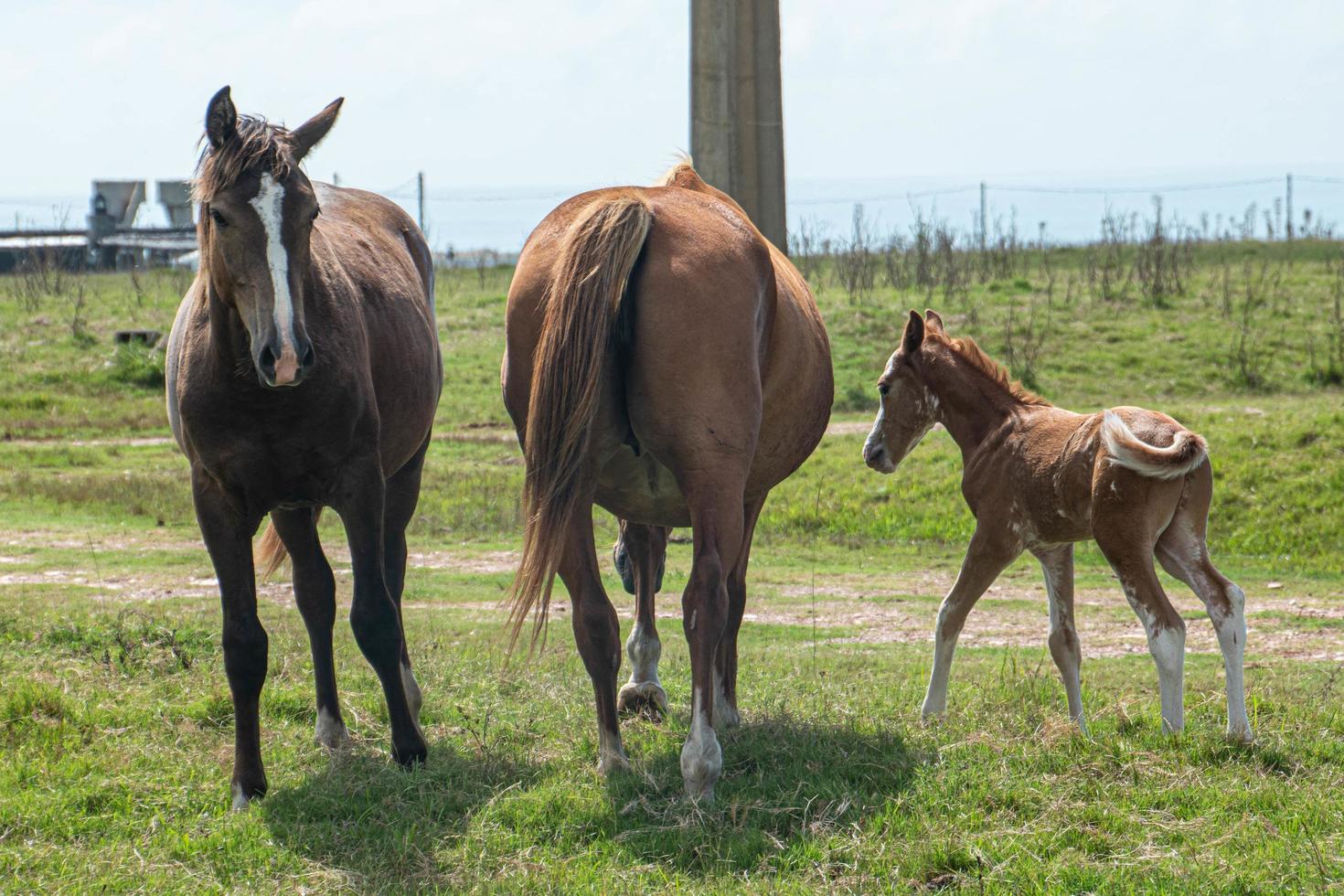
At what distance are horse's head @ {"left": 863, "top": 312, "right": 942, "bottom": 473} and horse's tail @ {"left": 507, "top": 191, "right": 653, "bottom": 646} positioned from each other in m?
2.42

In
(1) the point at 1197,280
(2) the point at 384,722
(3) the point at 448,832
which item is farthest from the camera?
(1) the point at 1197,280

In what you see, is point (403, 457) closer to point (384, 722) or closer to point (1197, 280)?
point (384, 722)

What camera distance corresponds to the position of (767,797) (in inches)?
184

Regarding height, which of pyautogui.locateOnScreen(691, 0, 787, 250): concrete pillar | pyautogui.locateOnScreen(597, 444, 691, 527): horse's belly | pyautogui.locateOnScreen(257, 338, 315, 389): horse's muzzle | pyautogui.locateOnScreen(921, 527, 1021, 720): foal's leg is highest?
pyautogui.locateOnScreen(691, 0, 787, 250): concrete pillar

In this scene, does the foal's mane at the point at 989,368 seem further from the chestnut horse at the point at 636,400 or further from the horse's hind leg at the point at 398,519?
the horse's hind leg at the point at 398,519

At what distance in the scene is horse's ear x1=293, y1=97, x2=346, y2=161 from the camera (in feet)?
16.0

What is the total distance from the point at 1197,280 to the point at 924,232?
4.66 m

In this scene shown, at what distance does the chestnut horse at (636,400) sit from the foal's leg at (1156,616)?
1752 millimetres

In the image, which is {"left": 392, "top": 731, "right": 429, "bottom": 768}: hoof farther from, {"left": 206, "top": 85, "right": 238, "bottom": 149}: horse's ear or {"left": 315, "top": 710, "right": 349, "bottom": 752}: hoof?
{"left": 206, "top": 85, "right": 238, "bottom": 149}: horse's ear

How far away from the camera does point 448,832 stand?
4391mm

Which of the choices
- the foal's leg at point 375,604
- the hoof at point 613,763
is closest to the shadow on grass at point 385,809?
the foal's leg at point 375,604

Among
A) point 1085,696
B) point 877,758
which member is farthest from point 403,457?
point 1085,696

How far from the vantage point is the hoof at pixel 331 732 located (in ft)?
18.6

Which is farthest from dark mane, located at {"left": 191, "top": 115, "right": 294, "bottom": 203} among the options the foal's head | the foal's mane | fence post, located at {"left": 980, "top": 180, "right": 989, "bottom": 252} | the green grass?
fence post, located at {"left": 980, "top": 180, "right": 989, "bottom": 252}
